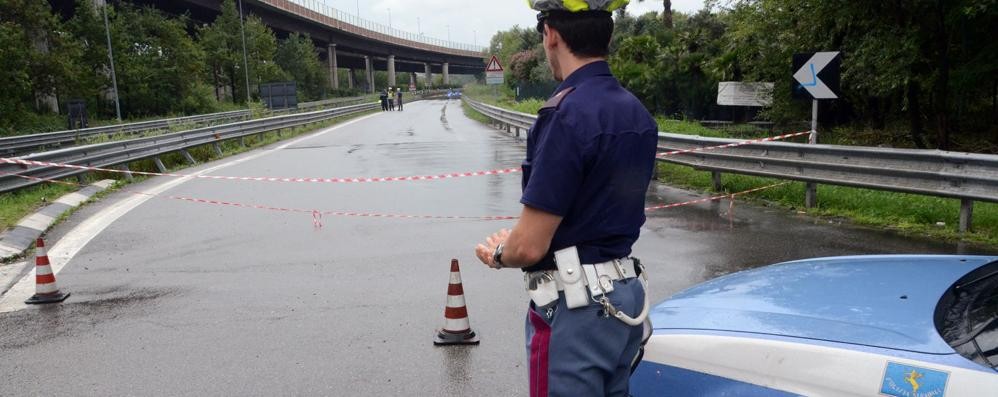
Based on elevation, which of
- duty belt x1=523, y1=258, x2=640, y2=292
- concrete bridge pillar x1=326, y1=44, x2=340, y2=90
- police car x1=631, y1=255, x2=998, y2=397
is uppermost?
concrete bridge pillar x1=326, y1=44, x2=340, y2=90

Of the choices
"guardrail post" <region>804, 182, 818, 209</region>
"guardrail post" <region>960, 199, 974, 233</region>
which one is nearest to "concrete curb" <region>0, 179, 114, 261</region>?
"guardrail post" <region>804, 182, 818, 209</region>

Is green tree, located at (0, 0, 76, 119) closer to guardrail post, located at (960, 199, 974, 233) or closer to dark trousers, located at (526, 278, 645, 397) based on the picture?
guardrail post, located at (960, 199, 974, 233)

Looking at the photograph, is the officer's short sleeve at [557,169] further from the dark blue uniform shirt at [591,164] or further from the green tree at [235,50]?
the green tree at [235,50]

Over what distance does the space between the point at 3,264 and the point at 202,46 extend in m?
59.2

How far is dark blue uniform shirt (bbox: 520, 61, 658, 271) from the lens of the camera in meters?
2.07

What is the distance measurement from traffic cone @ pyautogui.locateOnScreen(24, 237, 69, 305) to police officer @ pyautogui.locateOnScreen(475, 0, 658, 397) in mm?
4998

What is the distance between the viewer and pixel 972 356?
6.80 ft

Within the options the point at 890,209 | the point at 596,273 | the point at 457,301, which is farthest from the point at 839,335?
the point at 890,209

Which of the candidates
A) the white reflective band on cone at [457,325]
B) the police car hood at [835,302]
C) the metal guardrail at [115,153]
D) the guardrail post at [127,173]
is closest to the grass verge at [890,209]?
the police car hood at [835,302]

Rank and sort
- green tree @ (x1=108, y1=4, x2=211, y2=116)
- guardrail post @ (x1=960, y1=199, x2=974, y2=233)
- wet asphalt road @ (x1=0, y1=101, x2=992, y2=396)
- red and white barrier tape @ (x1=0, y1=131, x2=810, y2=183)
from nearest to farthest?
wet asphalt road @ (x1=0, y1=101, x2=992, y2=396)
guardrail post @ (x1=960, y1=199, x2=974, y2=233)
red and white barrier tape @ (x1=0, y1=131, x2=810, y2=183)
green tree @ (x1=108, y1=4, x2=211, y2=116)

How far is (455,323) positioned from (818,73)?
7143mm

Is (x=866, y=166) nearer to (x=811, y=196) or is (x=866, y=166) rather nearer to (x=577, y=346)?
(x=811, y=196)

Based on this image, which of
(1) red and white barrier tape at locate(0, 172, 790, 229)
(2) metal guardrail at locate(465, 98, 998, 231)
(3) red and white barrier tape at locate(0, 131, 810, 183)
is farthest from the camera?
(3) red and white barrier tape at locate(0, 131, 810, 183)

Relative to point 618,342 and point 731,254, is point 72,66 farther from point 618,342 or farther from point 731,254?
point 618,342
